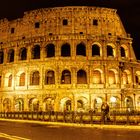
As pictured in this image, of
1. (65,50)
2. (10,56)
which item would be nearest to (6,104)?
(10,56)

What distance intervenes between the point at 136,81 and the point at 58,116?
15365mm

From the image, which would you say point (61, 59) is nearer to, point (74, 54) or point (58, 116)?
point (74, 54)

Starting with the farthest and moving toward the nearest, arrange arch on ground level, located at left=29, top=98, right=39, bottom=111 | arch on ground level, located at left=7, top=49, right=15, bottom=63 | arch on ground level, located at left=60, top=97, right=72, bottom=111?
arch on ground level, located at left=7, top=49, right=15, bottom=63 < arch on ground level, located at left=29, top=98, right=39, bottom=111 < arch on ground level, located at left=60, top=97, right=72, bottom=111

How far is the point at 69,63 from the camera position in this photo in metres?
27.5

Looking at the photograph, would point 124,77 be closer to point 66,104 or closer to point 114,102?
point 114,102

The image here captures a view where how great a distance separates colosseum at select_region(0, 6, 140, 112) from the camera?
1065 inches

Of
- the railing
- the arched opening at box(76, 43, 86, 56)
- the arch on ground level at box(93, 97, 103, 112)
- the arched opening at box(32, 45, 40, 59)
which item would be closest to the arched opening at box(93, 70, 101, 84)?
the arch on ground level at box(93, 97, 103, 112)

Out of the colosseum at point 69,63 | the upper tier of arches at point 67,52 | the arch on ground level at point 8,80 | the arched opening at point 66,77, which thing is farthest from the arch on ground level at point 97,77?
the arch on ground level at point 8,80

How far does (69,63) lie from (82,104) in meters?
4.88

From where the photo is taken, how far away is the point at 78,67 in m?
27.5

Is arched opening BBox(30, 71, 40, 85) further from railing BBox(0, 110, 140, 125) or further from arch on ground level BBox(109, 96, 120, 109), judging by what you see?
arch on ground level BBox(109, 96, 120, 109)

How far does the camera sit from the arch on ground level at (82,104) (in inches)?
1059

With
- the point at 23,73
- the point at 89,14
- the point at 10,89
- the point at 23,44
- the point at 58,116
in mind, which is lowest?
the point at 58,116

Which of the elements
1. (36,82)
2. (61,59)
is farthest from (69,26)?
(36,82)
